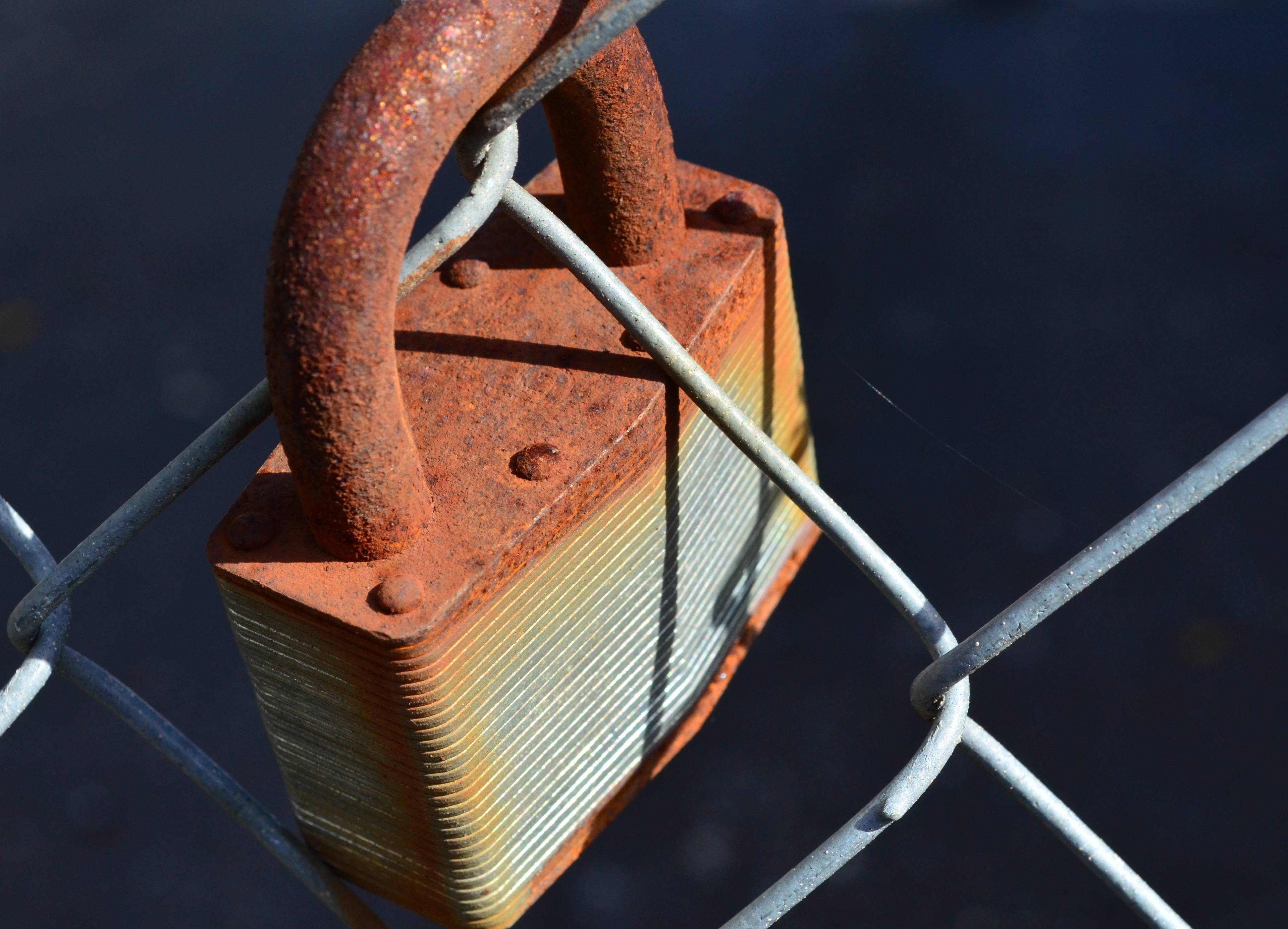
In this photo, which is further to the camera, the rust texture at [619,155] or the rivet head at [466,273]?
the rivet head at [466,273]

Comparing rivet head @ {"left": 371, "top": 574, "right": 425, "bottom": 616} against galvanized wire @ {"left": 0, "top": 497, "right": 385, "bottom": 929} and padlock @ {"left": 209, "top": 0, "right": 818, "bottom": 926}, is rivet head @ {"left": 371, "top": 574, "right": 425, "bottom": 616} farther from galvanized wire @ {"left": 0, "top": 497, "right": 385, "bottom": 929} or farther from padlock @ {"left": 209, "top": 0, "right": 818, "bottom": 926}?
galvanized wire @ {"left": 0, "top": 497, "right": 385, "bottom": 929}

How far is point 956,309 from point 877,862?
960mm

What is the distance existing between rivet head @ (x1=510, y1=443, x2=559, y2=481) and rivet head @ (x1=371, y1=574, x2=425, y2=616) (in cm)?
13

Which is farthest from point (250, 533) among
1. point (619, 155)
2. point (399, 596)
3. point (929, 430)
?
point (929, 430)

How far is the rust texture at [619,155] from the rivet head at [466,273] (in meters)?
0.10

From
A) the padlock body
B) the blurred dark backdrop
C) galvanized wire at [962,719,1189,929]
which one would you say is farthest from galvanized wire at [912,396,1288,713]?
the blurred dark backdrop

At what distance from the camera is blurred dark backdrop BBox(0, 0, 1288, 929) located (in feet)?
8.65

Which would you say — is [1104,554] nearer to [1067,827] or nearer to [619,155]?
[1067,827]

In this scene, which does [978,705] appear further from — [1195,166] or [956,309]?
[1195,166]

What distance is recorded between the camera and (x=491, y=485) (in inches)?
51.1

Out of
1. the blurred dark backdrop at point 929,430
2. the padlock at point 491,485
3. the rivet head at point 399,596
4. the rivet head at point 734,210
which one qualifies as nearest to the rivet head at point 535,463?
the padlock at point 491,485

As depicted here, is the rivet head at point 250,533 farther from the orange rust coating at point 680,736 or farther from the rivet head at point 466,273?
the orange rust coating at point 680,736

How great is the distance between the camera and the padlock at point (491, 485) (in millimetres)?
1087

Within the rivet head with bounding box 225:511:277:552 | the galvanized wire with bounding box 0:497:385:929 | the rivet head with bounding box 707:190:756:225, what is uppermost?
the rivet head with bounding box 225:511:277:552
